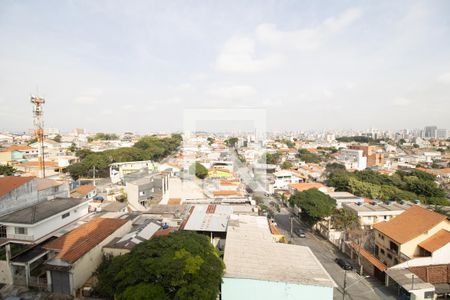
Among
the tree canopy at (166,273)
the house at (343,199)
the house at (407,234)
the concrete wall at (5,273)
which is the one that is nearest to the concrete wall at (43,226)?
the concrete wall at (5,273)

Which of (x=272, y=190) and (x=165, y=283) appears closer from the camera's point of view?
(x=165, y=283)

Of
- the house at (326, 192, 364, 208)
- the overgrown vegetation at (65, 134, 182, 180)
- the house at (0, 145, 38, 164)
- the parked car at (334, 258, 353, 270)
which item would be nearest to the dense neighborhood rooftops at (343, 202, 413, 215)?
the house at (326, 192, 364, 208)

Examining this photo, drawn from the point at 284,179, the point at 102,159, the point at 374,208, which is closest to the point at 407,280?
the point at 374,208

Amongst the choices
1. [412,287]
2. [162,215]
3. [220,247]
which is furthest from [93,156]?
[412,287]

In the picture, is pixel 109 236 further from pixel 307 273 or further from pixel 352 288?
pixel 352 288

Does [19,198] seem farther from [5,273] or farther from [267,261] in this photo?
[267,261]

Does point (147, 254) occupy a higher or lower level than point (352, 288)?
higher

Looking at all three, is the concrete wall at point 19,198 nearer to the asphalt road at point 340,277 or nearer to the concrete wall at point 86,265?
the concrete wall at point 86,265

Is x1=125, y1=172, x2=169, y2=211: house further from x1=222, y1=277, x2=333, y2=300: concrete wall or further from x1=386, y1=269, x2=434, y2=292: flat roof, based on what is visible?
x1=386, y1=269, x2=434, y2=292: flat roof
